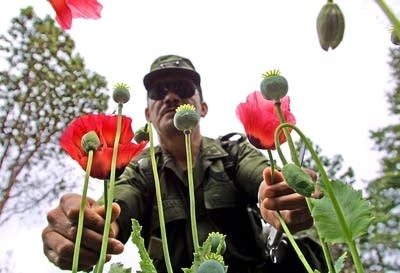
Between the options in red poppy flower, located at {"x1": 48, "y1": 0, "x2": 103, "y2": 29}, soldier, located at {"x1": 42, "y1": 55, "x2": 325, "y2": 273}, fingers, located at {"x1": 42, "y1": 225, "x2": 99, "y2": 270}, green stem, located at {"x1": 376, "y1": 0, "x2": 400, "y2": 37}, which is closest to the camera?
green stem, located at {"x1": 376, "y1": 0, "x2": 400, "y2": 37}

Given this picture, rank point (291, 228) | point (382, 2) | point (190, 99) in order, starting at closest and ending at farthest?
1. point (382, 2)
2. point (291, 228)
3. point (190, 99)

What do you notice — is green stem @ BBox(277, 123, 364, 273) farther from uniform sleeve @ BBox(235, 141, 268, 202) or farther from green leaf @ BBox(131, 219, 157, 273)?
uniform sleeve @ BBox(235, 141, 268, 202)

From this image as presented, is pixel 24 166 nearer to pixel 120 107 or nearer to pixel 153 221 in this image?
pixel 153 221

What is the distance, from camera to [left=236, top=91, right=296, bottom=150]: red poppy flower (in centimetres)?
49

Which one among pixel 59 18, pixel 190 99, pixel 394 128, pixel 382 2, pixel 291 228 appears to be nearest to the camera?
pixel 382 2

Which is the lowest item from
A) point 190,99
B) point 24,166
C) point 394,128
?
point 190,99

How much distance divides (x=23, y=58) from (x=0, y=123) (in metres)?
0.90

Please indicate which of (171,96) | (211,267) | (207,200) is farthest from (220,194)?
(211,267)

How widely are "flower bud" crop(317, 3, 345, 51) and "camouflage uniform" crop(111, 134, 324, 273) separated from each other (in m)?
0.64

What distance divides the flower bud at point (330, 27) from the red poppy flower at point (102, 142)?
18cm

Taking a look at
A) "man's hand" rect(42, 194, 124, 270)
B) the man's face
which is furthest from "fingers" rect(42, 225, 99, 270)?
the man's face

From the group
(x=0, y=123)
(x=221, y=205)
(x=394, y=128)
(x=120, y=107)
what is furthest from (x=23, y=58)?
(x=120, y=107)

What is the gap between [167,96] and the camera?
1576 millimetres

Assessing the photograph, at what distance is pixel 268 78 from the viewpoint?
419 millimetres
